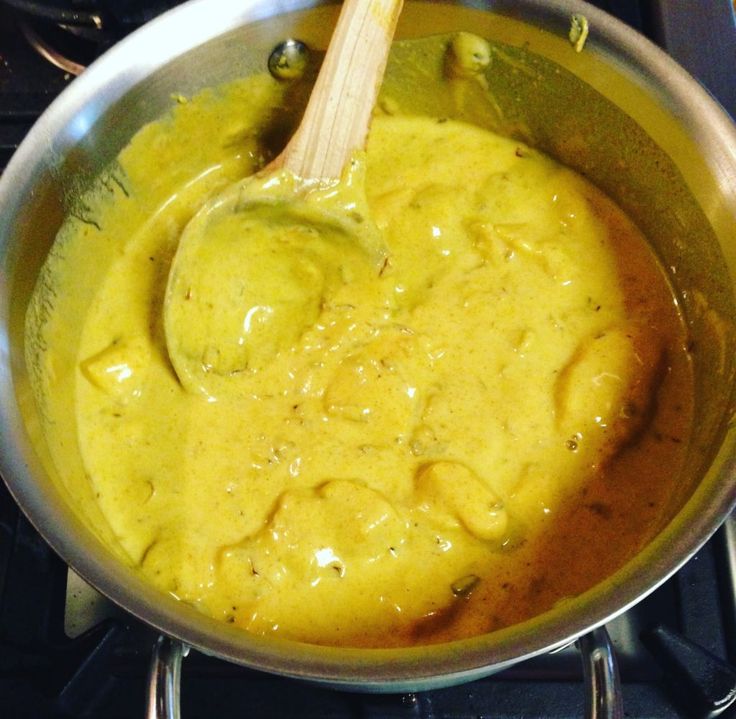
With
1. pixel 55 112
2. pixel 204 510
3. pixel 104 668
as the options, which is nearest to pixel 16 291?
pixel 55 112

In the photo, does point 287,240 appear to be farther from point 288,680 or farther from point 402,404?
point 288,680

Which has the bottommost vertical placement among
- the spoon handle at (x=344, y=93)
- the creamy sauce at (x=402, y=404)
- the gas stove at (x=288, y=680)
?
the gas stove at (x=288, y=680)

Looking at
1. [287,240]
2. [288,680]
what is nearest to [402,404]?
[287,240]

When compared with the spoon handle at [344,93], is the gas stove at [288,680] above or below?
below

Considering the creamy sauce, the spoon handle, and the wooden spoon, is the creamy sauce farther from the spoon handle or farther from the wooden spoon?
the spoon handle

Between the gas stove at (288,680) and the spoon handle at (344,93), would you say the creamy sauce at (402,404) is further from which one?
the spoon handle at (344,93)

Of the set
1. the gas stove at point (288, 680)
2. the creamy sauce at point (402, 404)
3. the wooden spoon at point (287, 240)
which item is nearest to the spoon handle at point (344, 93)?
the wooden spoon at point (287, 240)
